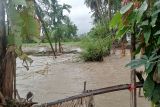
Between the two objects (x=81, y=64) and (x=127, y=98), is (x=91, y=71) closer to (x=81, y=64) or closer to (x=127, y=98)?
(x=81, y=64)

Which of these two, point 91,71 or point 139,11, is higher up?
point 139,11

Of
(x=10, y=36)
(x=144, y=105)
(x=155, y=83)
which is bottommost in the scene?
(x=144, y=105)

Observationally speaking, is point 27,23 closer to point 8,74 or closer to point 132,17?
point 8,74

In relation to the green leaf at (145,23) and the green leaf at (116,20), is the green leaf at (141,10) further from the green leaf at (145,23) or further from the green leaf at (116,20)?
the green leaf at (116,20)

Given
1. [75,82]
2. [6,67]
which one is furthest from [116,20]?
[75,82]

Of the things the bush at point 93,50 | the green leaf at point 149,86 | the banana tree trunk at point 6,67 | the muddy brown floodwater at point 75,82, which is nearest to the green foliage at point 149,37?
the green leaf at point 149,86

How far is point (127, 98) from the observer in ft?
22.8

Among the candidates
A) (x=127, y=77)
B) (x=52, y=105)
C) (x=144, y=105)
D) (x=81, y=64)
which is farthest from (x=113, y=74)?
(x=52, y=105)

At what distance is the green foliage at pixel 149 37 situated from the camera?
239 cm

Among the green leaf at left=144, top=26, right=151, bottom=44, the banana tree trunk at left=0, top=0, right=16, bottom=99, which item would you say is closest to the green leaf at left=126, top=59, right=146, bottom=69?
the green leaf at left=144, top=26, right=151, bottom=44

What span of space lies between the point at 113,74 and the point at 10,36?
789cm

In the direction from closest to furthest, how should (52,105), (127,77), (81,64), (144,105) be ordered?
(52,105), (144,105), (127,77), (81,64)

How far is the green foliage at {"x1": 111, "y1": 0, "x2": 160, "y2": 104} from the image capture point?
2389 millimetres

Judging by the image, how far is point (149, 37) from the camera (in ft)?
8.14
